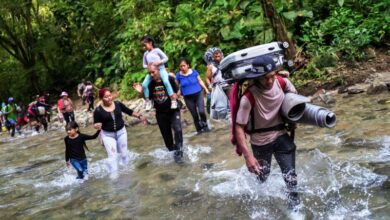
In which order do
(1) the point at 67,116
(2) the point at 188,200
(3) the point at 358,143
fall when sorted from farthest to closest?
(1) the point at 67,116
(3) the point at 358,143
(2) the point at 188,200

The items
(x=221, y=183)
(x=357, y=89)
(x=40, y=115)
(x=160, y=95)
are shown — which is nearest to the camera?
(x=221, y=183)

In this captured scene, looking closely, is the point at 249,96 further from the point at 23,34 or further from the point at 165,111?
Result: the point at 23,34

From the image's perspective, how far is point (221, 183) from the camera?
21.0 feet

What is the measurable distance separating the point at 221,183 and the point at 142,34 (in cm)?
1534

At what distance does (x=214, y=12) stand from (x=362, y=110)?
32.0 feet

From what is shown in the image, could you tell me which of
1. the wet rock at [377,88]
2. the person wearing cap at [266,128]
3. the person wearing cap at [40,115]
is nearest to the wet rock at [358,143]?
the person wearing cap at [266,128]

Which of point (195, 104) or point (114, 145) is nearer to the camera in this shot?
point (114, 145)

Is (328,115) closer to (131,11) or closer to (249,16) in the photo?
(249,16)

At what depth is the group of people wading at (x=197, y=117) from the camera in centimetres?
435

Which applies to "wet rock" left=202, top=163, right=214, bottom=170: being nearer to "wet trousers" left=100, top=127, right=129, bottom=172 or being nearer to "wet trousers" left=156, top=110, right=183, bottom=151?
"wet trousers" left=156, top=110, right=183, bottom=151

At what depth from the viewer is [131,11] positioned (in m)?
23.0

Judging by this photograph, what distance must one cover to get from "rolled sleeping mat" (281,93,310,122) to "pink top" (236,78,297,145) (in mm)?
72

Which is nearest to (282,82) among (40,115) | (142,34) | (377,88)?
(377,88)

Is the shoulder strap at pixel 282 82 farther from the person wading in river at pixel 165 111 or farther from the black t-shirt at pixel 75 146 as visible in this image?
the black t-shirt at pixel 75 146
